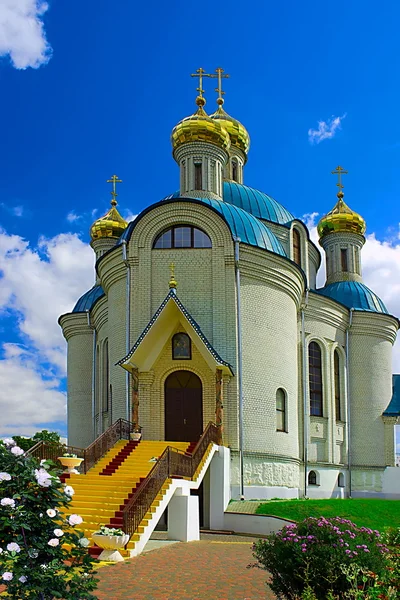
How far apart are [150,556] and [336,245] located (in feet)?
59.7

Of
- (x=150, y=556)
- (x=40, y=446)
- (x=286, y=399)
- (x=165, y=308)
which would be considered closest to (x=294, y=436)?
(x=286, y=399)

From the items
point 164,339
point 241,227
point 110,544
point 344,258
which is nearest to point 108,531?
point 110,544

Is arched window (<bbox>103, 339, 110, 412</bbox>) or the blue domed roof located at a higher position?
the blue domed roof

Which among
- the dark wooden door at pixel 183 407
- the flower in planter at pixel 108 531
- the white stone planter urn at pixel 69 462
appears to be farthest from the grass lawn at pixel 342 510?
the flower in planter at pixel 108 531

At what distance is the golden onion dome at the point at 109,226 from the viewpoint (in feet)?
89.1

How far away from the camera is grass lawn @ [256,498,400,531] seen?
13961 mm

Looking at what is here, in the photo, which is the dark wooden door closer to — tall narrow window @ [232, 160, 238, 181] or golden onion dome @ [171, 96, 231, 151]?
golden onion dome @ [171, 96, 231, 151]

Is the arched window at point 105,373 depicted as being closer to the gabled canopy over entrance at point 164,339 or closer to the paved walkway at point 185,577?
the gabled canopy over entrance at point 164,339

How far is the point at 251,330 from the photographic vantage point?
17250mm

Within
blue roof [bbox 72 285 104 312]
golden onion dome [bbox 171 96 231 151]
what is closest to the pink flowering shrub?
golden onion dome [bbox 171 96 231 151]

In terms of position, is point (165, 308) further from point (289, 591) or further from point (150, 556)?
point (289, 591)

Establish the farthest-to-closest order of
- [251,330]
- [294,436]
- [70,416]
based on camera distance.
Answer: [70,416] → [294,436] → [251,330]

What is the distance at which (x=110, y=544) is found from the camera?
9.59 m

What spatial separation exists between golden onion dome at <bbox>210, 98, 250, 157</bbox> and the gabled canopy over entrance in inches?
440
